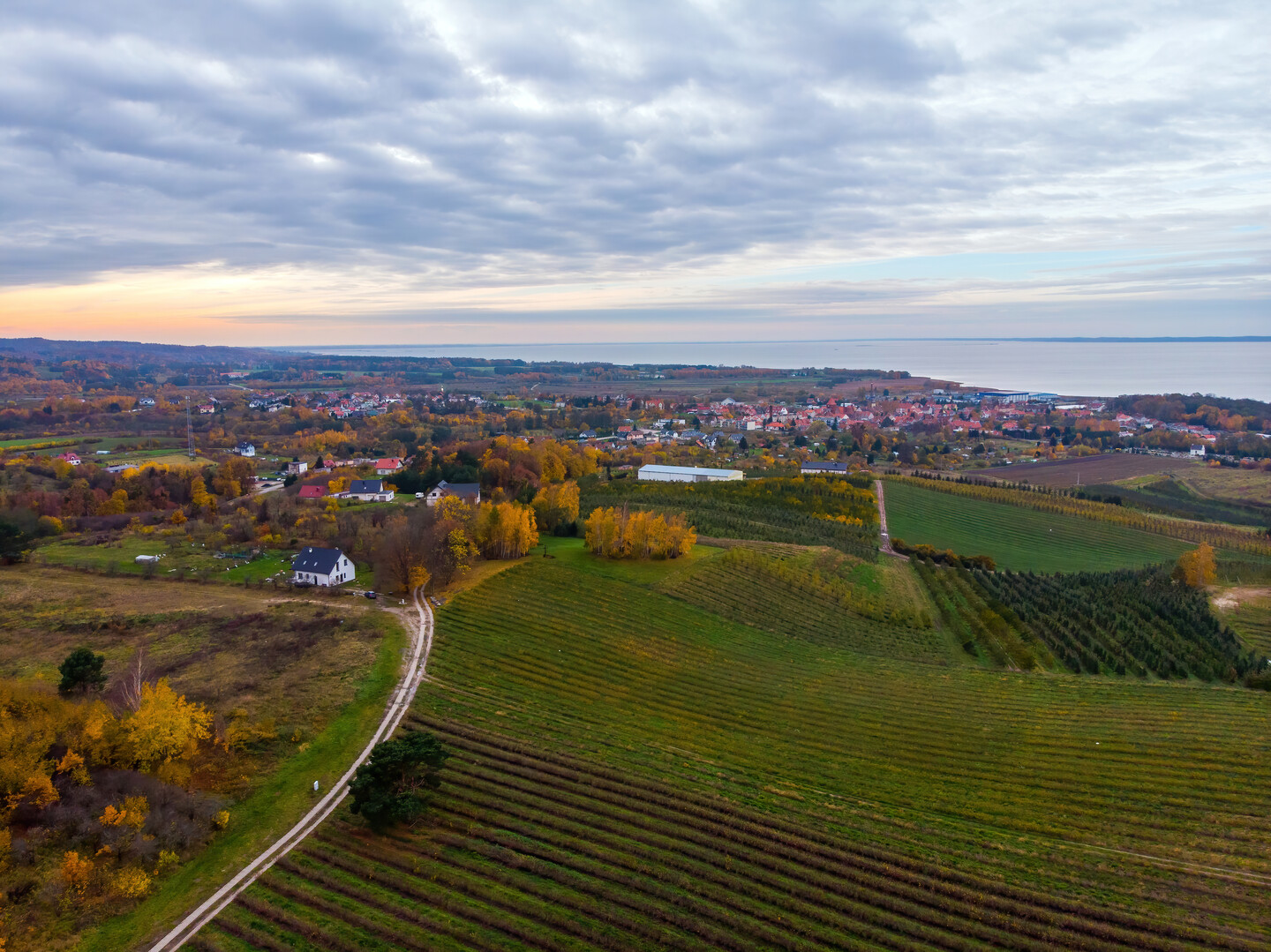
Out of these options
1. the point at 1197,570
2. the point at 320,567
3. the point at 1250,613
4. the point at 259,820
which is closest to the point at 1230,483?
the point at 1197,570

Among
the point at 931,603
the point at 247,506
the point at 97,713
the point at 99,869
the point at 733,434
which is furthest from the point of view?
the point at 733,434

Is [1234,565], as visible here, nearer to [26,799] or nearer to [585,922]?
[585,922]

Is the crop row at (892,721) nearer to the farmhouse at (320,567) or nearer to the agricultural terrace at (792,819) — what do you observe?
the agricultural terrace at (792,819)

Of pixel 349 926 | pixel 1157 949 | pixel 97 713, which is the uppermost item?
pixel 97 713

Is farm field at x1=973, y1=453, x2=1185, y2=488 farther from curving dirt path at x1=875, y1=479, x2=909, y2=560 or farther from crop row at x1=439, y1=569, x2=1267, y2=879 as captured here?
crop row at x1=439, y1=569, x2=1267, y2=879

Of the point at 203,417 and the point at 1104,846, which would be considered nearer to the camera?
the point at 1104,846

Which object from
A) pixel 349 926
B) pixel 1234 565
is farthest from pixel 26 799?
pixel 1234 565

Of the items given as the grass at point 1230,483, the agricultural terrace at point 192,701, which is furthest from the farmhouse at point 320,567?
the grass at point 1230,483
